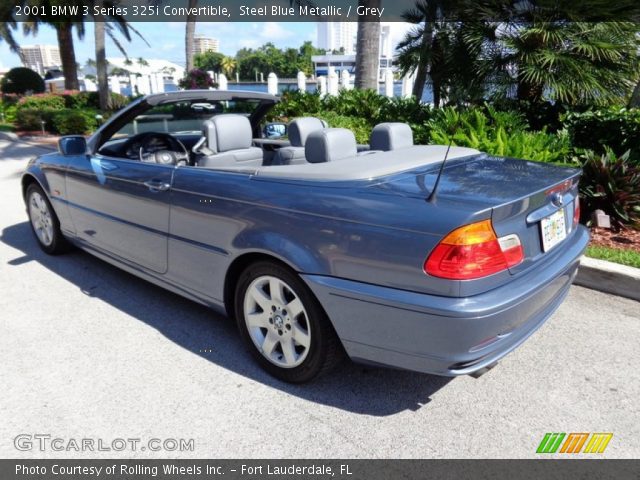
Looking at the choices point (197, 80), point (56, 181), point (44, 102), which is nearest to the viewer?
point (56, 181)

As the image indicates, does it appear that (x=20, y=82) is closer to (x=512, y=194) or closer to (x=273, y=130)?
(x=273, y=130)

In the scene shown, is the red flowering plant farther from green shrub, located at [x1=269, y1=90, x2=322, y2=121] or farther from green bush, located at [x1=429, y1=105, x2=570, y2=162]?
green bush, located at [x1=429, y1=105, x2=570, y2=162]

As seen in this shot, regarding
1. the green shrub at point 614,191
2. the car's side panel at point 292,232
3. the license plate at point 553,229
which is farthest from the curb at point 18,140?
the license plate at point 553,229

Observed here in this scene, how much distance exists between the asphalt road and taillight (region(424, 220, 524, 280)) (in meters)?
0.85

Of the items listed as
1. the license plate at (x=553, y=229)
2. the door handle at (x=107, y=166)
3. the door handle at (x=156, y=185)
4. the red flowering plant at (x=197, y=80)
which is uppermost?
the red flowering plant at (x=197, y=80)

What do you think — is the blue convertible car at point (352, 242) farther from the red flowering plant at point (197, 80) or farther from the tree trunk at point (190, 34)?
the tree trunk at point (190, 34)

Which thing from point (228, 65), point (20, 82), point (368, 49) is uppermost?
point (228, 65)

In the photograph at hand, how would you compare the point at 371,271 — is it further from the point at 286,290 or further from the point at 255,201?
the point at 255,201

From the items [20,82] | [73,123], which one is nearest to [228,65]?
[20,82]

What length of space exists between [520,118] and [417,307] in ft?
18.6

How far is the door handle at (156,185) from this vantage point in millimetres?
3265

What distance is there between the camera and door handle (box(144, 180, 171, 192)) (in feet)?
10.7

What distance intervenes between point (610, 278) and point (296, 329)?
2684 millimetres

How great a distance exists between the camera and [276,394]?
9.05ft
